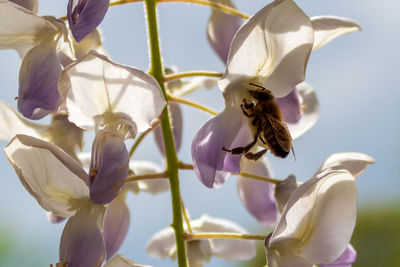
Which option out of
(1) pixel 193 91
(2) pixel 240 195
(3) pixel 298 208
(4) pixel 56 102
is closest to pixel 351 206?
(3) pixel 298 208

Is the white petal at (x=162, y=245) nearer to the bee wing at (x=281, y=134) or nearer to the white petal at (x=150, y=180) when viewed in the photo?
the white petal at (x=150, y=180)

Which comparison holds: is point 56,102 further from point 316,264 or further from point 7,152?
point 316,264

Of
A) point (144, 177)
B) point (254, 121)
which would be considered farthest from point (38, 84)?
point (254, 121)

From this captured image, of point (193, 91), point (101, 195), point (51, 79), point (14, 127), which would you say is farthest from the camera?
point (193, 91)

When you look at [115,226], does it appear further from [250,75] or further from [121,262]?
[250,75]

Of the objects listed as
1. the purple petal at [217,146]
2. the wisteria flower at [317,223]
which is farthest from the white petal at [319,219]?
the purple petal at [217,146]

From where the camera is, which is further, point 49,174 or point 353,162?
point 353,162
